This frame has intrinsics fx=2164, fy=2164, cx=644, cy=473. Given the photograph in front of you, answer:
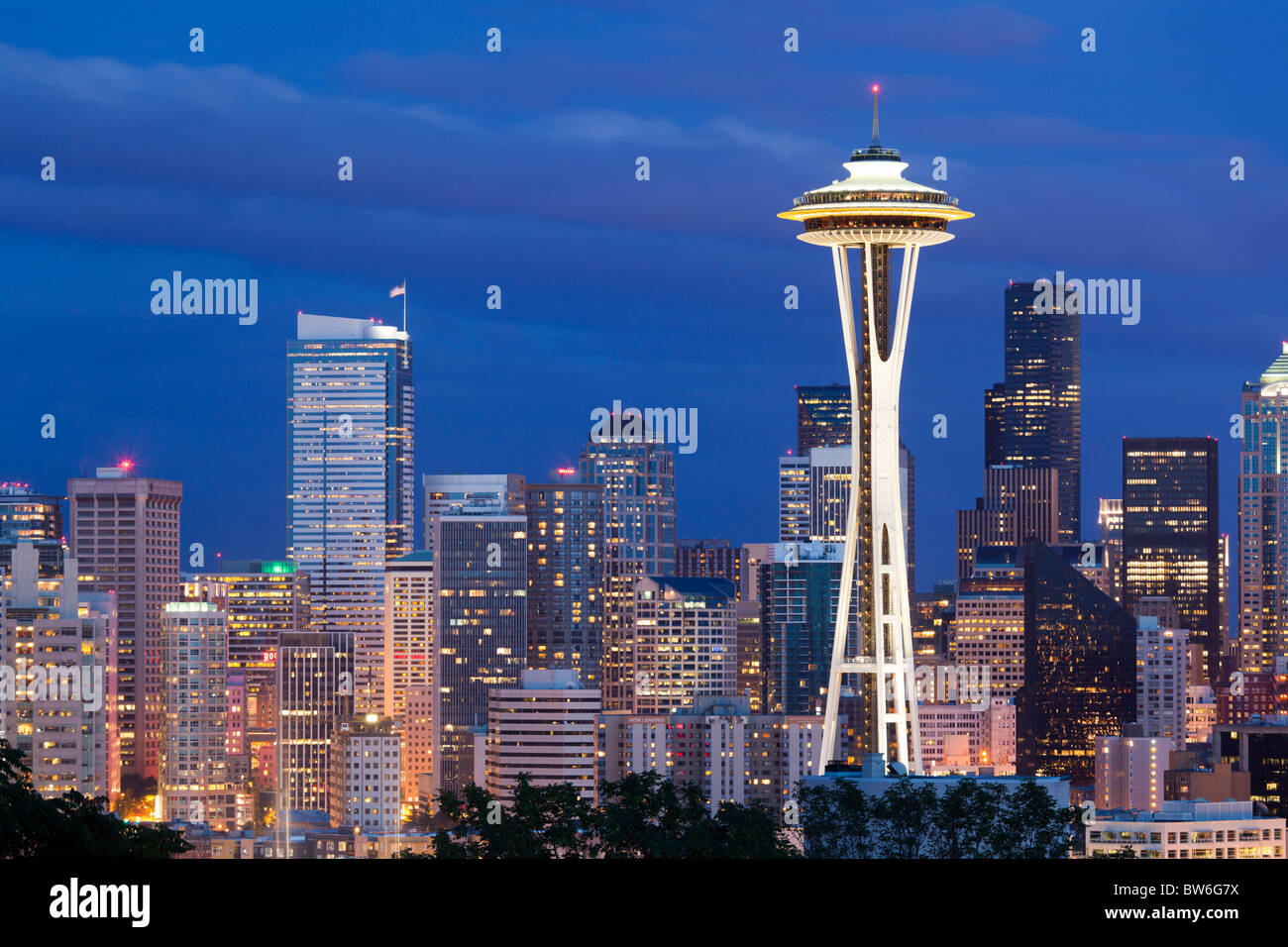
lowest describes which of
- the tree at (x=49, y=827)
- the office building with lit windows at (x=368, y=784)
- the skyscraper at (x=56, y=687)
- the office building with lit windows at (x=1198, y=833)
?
the office building with lit windows at (x=368, y=784)

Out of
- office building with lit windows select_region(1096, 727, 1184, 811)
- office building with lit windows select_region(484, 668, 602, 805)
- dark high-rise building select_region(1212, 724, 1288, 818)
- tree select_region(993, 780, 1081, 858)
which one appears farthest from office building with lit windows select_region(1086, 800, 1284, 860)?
office building with lit windows select_region(1096, 727, 1184, 811)

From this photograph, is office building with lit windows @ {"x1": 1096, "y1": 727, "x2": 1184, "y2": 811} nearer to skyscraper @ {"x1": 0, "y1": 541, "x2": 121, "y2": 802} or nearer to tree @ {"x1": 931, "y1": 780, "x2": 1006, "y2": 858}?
skyscraper @ {"x1": 0, "y1": 541, "x2": 121, "y2": 802}

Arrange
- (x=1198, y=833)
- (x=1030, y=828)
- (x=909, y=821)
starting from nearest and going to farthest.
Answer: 1. (x=909, y=821)
2. (x=1030, y=828)
3. (x=1198, y=833)

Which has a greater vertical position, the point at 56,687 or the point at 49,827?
the point at 49,827

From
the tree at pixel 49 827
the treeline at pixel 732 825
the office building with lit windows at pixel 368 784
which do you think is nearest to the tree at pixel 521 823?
the treeline at pixel 732 825

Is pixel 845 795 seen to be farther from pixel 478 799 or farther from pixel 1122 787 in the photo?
pixel 1122 787

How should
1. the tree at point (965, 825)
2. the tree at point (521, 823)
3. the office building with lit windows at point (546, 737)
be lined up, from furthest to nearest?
the office building with lit windows at point (546, 737) → the tree at point (965, 825) → the tree at point (521, 823)

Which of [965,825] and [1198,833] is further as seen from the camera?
[1198,833]

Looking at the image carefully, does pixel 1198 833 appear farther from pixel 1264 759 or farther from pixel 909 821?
pixel 909 821

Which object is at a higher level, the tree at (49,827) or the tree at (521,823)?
the tree at (49,827)

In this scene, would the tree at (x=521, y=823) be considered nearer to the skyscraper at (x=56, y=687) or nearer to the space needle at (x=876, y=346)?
the space needle at (x=876, y=346)

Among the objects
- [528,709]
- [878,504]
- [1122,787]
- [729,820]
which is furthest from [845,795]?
[1122,787]

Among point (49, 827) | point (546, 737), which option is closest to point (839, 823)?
point (49, 827)
